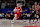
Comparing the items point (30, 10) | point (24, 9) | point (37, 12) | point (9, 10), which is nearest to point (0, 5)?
point (9, 10)

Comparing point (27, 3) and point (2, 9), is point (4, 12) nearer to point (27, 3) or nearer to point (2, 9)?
point (2, 9)

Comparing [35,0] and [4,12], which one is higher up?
[35,0]

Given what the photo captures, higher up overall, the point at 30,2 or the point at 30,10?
the point at 30,2

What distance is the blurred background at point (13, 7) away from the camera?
7.93m

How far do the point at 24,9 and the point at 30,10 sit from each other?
55 cm

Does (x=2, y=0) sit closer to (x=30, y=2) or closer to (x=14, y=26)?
(x=30, y=2)

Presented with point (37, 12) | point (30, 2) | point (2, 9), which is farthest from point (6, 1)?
point (37, 12)

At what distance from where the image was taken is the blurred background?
7925 millimetres

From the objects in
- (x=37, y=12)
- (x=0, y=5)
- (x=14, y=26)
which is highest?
(x=0, y=5)

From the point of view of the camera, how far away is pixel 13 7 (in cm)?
805

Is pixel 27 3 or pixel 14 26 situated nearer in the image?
pixel 14 26

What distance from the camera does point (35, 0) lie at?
26.8ft

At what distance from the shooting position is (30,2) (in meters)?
8.25

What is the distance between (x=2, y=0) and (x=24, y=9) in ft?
7.11
